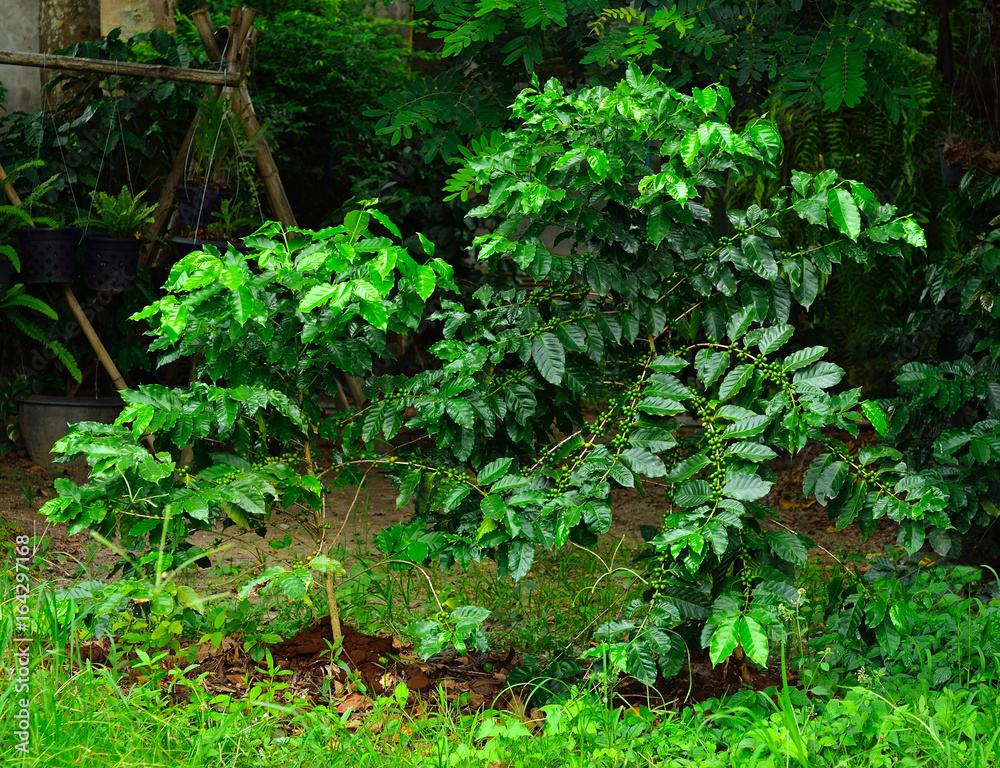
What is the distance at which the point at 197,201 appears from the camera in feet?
17.3

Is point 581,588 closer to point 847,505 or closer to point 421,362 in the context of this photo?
point 847,505

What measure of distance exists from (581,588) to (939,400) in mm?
1668

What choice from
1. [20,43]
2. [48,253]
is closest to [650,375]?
[48,253]

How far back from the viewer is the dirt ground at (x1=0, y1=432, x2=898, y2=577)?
16.2 feet

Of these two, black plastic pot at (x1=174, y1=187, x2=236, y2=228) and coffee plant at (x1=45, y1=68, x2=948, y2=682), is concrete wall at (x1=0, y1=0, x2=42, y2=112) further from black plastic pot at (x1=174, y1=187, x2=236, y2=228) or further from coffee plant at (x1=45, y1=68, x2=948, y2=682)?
coffee plant at (x1=45, y1=68, x2=948, y2=682)

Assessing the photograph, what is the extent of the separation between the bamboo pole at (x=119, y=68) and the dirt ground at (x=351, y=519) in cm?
226

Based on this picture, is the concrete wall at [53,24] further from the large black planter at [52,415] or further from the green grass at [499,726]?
the green grass at [499,726]

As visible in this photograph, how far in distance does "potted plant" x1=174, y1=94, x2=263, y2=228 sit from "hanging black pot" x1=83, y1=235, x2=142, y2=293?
0.44 m

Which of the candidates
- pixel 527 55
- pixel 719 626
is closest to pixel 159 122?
pixel 527 55

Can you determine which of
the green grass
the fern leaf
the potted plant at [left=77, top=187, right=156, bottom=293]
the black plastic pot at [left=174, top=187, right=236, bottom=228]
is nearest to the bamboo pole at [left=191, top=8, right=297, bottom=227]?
the black plastic pot at [left=174, top=187, right=236, bottom=228]

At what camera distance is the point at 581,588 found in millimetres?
4277

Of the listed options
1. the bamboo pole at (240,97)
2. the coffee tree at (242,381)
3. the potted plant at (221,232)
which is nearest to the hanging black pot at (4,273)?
the potted plant at (221,232)

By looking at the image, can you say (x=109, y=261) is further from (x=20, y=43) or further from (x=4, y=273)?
(x=20, y=43)

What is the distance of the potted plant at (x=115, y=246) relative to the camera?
5582 millimetres
